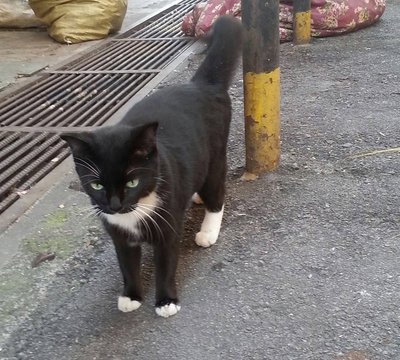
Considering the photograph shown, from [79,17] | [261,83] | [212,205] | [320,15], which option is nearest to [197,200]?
[212,205]

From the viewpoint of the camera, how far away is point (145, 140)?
171cm

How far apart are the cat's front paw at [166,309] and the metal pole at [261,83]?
3.49 ft

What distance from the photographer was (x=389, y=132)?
10.6 feet

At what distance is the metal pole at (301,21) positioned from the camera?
501cm

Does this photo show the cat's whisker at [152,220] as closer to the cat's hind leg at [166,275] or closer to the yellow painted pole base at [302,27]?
the cat's hind leg at [166,275]

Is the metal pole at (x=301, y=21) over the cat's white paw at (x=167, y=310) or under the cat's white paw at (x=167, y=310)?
under

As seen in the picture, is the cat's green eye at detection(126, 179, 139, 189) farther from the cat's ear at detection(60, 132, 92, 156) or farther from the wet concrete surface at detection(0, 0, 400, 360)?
the wet concrete surface at detection(0, 0, 400, 360)

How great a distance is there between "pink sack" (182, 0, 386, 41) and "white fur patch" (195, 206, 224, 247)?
10.1 feet

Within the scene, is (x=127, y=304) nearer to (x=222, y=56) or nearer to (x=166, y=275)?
(x=166, y=275)

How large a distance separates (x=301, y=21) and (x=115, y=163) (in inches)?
151

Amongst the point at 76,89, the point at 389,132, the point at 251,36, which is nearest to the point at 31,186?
the point at 251,36

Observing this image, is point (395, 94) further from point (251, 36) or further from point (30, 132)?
point (30, 132)

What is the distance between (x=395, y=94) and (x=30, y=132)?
2358 millimetres

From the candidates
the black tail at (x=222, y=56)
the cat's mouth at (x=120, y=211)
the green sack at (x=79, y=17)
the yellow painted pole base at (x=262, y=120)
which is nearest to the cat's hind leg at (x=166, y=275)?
the cat's mouth at (x=120, y=211)
